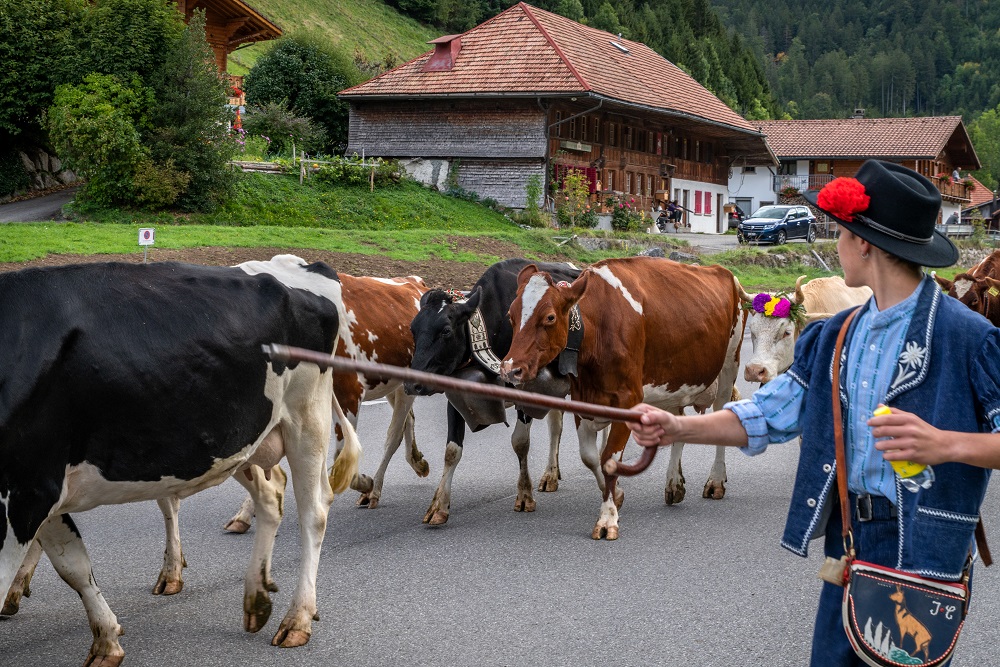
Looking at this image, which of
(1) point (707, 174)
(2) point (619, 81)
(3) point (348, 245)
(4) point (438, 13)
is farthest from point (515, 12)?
(4) point (438, 13)

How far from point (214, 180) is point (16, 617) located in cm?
2768

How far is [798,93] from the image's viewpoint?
168m

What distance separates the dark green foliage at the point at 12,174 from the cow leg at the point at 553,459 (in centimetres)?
3017

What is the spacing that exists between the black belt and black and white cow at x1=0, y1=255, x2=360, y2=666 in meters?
2.87

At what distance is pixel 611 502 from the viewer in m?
7.26

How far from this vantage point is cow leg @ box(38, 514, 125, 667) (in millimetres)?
4738

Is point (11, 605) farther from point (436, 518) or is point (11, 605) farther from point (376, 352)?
point (376, 352)

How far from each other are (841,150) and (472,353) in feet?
230

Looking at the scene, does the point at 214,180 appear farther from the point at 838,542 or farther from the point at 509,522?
the point at 838,542

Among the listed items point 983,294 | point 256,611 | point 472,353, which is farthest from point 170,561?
point 983,294

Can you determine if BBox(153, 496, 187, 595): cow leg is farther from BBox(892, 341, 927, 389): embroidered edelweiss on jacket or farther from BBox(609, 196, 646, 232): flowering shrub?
BBox(609, 196, 646, 232): flowering shrub

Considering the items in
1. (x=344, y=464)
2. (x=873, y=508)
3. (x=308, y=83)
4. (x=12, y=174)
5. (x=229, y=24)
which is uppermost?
(x=229, y=24)

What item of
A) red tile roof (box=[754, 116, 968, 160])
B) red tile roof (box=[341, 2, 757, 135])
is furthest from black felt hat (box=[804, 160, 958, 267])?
red tile roof (box=[754, 116, 968, 160])

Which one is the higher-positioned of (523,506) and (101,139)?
(101,139)
